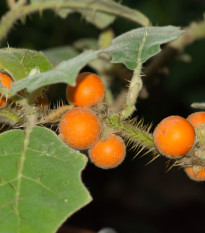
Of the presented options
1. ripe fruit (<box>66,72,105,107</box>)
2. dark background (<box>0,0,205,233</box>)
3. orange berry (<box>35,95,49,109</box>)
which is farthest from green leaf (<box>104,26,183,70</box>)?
dark background (<box>0,0,205,233</box>)

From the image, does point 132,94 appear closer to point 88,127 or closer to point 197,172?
point 88,127

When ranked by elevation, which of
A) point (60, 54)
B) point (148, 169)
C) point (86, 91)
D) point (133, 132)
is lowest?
point (148, 169)

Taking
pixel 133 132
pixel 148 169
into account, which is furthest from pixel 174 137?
pixel 148 169

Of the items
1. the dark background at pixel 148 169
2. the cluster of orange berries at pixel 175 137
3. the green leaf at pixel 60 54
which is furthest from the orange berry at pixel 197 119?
the dark background at pixel 148 169

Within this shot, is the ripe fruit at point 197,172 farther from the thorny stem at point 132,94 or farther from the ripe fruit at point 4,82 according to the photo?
the ripe fruit at point 4,82

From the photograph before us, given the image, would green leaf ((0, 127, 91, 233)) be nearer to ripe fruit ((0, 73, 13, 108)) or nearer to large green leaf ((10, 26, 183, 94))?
ripe fruit ((0, 73, 13, 108))

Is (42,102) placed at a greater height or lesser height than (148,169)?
greater
